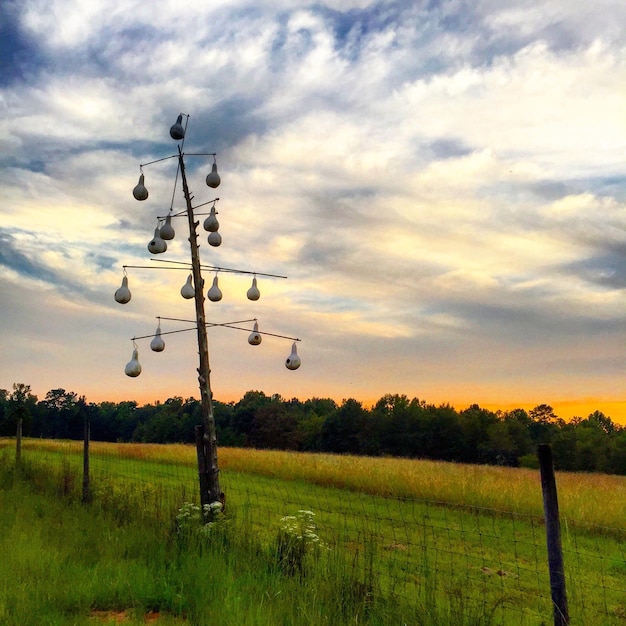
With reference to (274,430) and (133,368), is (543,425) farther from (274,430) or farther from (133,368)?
(133,368)

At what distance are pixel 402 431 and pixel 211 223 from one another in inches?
2762

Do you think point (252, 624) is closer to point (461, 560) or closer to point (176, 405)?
point (461, 560)

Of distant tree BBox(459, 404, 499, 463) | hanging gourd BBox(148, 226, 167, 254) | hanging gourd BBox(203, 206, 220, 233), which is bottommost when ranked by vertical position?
distant tree BBox(459, 404, 499, 463)

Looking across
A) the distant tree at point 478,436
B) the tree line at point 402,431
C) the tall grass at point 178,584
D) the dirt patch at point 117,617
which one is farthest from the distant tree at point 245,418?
the dirt patch at point 117,617

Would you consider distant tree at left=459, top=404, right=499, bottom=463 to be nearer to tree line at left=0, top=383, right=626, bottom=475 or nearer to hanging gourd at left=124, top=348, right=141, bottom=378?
tree line at left=0, top=383, right=626, bottom=475

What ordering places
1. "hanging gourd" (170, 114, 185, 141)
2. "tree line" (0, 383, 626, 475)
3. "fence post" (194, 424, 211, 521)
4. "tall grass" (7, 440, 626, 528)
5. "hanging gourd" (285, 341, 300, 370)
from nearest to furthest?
"fence post" (194, 424, 211, 521)
"hanging gourd" (285, 341, 300, 370)
"hanging gourd" (170, 114, 185, 141)
"tall grass" (7, 440, 626, 528)
"tree line" (0, 383, 626, 475)

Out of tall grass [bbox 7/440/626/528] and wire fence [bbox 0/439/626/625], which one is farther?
tall grass [bbox 7/440/626/528]

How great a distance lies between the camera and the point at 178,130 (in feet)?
32.4

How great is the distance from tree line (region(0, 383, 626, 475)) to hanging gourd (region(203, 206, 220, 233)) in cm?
4803

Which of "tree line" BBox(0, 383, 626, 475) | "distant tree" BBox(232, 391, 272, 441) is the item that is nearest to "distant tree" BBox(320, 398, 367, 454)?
"tree line" BBox(0, 383, 626, 475)

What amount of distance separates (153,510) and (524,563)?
21.2 feet

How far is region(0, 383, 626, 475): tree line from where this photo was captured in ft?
220

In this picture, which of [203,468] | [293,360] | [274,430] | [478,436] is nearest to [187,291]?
[293,360]

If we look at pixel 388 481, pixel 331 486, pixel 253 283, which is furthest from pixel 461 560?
pixel 331 486
